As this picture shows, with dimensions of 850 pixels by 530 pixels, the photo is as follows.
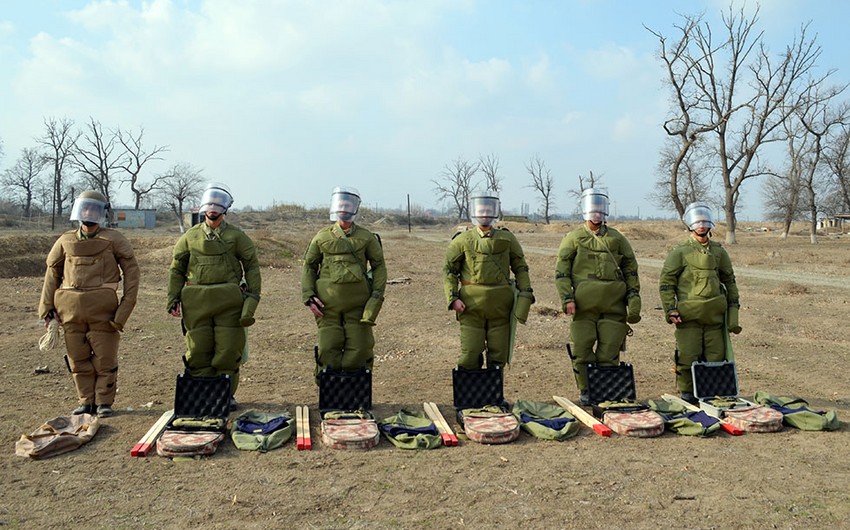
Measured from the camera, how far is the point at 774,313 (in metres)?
13.1

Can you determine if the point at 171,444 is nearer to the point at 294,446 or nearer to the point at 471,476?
the point at 294,446

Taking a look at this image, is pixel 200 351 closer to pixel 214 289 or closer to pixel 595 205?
pixel 214 289

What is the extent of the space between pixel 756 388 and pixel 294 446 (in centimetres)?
559

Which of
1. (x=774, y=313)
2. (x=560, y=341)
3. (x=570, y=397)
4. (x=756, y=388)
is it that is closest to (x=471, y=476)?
(x=570, y=397)

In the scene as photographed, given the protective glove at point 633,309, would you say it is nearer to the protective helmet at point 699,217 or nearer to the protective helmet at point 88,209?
the protective helmet at point 699,217

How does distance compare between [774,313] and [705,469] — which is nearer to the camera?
[705,469]

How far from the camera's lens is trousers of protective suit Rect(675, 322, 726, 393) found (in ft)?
22.9

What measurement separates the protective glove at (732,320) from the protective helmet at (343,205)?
4.18 m

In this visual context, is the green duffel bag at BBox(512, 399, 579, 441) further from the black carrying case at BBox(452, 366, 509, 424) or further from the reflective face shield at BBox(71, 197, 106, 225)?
the reflective face shield at BBox(71, 197, 106, 225)

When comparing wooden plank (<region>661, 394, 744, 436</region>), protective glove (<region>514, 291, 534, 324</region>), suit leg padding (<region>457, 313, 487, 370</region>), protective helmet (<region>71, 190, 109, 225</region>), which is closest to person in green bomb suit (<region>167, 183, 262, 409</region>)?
protective helmet (<region>71, 190, 109, 225</region>)

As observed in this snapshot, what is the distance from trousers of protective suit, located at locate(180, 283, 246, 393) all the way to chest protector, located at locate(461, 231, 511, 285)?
2374 mm

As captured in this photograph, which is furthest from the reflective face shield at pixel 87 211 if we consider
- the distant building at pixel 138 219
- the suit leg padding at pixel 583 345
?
the distant building at pixel 138 219

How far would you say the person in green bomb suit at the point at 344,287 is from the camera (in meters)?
6.45

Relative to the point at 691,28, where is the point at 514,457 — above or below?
below
